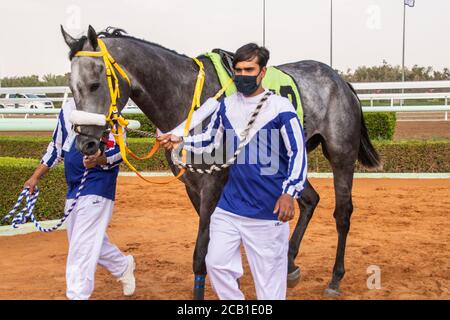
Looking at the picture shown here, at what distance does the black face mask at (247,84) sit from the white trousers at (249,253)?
661 mm

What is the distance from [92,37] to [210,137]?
96 cm

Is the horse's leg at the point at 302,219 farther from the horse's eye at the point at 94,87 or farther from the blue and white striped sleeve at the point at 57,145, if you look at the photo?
the horse's eye at the point at 94,87

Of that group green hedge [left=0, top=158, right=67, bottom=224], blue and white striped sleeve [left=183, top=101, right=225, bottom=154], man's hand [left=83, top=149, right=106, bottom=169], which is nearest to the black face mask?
blue and white striped sleeve [left=183, top=101, right=225, bottom=154]

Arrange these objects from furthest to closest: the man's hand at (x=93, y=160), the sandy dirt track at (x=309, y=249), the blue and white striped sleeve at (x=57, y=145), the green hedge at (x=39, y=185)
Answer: the green hedge at (x=39, y=185)
the sandy dirt track at (x=309, y=249)
the blue and white striped sleeve at (x=57, y=145)
the man's hand at (x=93, y=160)

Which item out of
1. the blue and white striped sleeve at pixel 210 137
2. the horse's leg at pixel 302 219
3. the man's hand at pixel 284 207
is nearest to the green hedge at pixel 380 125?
the horse's leg at pixel 302 219

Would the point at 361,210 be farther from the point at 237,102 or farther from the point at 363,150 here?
the point at 237,102

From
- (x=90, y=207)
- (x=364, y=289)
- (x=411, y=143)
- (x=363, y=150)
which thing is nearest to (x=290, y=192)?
(x=90, y=207)

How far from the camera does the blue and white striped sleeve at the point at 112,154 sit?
4258mm

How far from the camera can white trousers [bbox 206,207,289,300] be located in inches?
134

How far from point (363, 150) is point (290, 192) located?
3.15m

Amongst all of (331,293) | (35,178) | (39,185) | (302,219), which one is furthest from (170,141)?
(39,185)

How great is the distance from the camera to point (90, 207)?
4.23m

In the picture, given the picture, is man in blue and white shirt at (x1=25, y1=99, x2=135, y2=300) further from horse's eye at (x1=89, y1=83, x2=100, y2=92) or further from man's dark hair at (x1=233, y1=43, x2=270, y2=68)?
man's dark hair at (x1=233, y1=43, x2=270, y2=68)

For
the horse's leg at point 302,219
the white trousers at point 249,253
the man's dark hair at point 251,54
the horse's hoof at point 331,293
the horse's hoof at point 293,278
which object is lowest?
the horse's hoof at point 331,293
